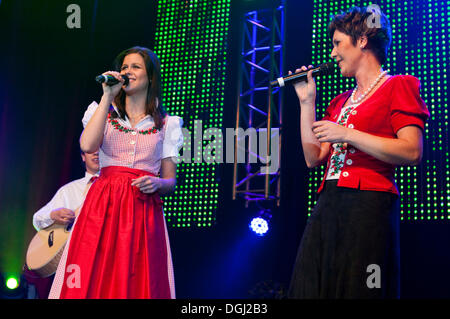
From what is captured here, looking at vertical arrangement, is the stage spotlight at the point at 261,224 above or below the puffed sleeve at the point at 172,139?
below

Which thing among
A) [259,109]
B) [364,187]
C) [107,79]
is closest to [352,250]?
[364,187]

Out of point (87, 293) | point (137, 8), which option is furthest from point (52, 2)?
point (87, 293)

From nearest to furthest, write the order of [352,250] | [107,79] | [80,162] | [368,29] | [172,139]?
1. [352,250]
2. [368,29]
3. [107,79]
4. [172,139]
5. [80,162]

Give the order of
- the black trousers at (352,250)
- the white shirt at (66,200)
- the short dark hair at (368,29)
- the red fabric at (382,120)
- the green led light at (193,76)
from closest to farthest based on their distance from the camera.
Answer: the black trousers at (352,250)
the red fabric at (382,120)
the short dark hair at (368,29)
the white shirt at (66,200)
the green led light at (193,76)

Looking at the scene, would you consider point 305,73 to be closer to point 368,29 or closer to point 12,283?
point 368,29

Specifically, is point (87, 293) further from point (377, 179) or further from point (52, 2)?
point (52, 2)

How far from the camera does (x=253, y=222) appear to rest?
4566mm

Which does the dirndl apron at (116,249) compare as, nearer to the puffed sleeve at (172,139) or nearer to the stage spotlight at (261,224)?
the puffed sleeve at (172,139)

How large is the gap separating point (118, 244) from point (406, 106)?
1361 mm

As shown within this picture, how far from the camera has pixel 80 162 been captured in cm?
489

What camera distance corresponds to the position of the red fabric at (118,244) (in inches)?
89.7

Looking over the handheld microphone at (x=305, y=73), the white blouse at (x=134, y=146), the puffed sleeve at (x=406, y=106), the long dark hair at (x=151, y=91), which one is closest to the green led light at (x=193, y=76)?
the long dark hair at (x=151, y=91)

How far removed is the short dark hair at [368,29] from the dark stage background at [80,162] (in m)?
2.39

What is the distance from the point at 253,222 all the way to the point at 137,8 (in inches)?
96.4
